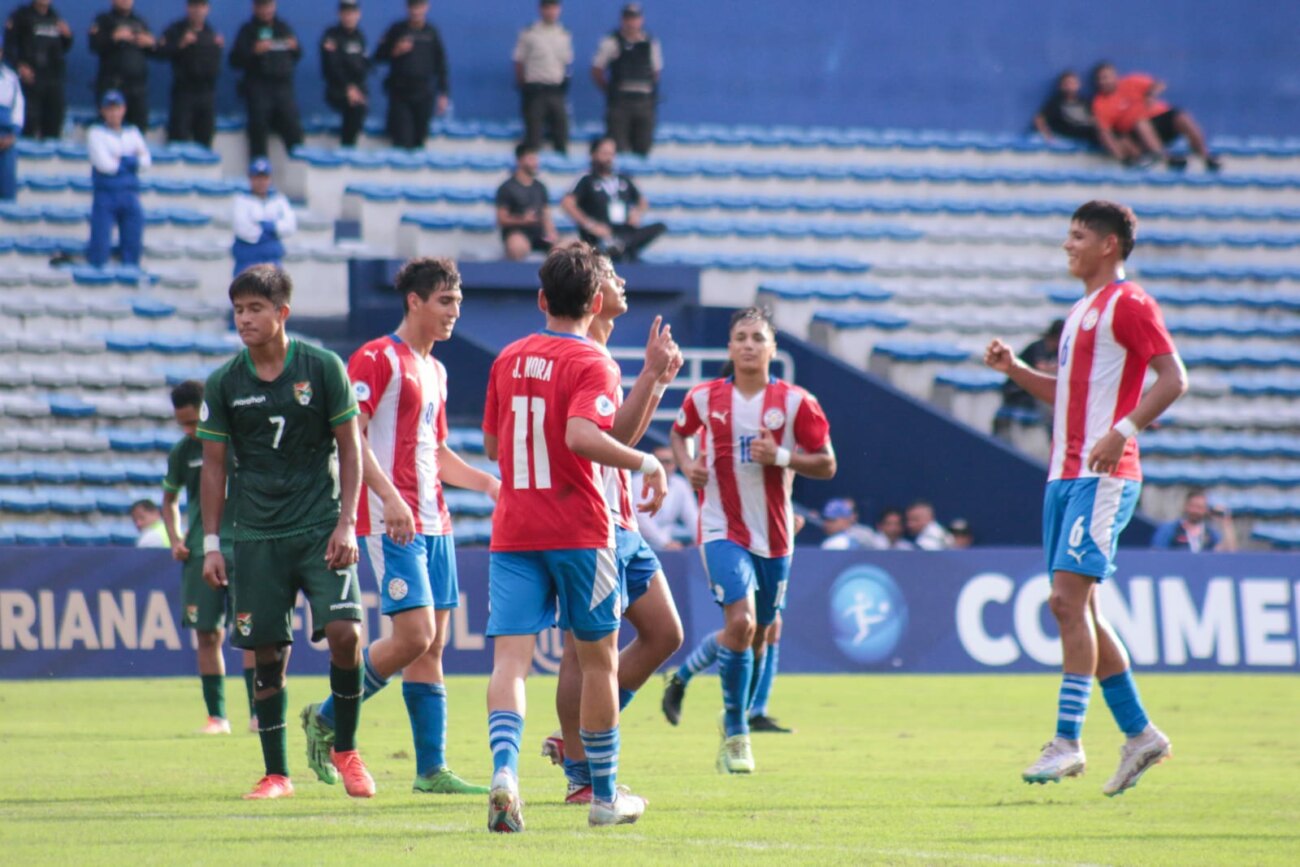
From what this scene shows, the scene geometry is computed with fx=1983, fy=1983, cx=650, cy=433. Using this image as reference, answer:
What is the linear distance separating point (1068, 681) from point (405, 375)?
3.22 metres

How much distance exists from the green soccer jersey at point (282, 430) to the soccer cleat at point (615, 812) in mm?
1786

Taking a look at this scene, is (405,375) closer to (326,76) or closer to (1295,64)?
(326,76)

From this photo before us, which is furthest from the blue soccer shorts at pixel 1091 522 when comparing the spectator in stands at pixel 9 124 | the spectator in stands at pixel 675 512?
the spectator in stands at pixel 9 124

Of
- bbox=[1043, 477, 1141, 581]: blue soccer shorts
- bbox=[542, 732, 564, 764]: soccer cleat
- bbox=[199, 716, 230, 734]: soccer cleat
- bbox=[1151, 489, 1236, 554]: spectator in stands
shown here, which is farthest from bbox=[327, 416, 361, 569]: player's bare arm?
bbox=[1151, 489, 1236, 554]: spectator in stands

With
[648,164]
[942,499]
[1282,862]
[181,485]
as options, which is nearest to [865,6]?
[648,164]

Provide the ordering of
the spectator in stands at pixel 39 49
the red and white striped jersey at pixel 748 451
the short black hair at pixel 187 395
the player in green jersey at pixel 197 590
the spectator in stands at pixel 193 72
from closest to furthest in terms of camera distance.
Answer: the red and white striped jersey at pixel 748 451
the player in green jersey at pixel 197 590
the short black hair at pixel 187 395
the spectator in stands at pixel 39 49
the spectator in stands at pixel 193 72

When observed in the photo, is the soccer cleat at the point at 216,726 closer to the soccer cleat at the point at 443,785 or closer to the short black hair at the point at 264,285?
the soccer cleat at the point at 443,785

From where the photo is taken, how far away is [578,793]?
8.08 metres

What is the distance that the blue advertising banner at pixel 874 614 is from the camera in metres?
15.8

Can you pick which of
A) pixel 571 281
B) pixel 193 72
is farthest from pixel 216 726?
pixel 193 72

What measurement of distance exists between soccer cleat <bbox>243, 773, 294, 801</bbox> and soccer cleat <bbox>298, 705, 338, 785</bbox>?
298mm

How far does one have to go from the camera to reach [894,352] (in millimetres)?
22328

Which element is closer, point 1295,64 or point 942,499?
point 942,499

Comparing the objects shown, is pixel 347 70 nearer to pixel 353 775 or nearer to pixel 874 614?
pixel 874 614
